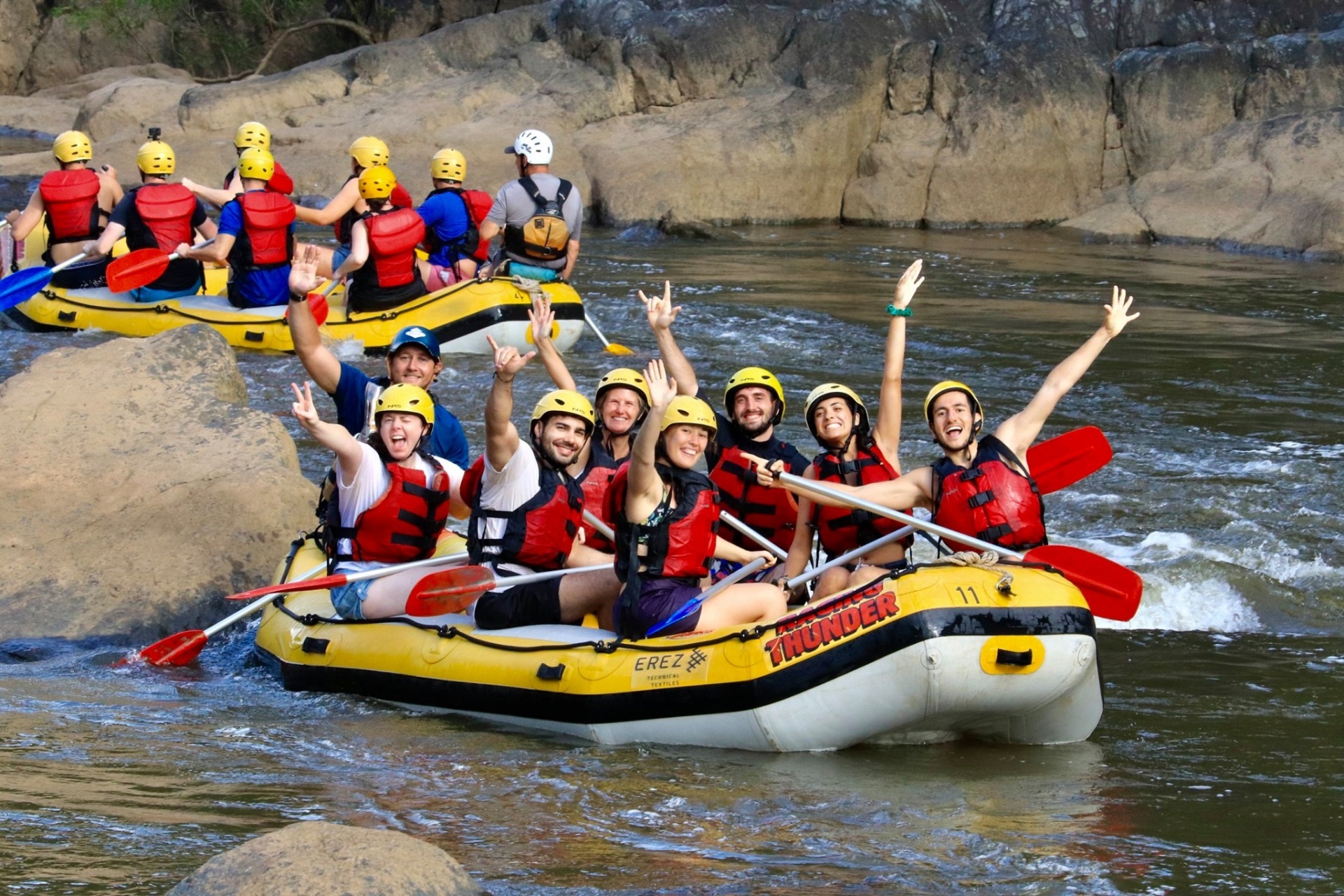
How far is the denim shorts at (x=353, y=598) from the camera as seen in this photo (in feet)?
20.3

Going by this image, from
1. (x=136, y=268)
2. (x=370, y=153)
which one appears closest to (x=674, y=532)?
(x=370, y=153)

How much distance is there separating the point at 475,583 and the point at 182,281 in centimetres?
710

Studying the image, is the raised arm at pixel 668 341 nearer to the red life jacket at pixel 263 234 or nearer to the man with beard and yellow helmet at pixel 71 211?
the red life jacket at pixel 263 234

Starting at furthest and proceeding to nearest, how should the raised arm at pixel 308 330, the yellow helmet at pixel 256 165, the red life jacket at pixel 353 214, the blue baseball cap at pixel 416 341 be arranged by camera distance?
the red life jacket at pixel 353 214 → the yellow helmet at pixel 256 165 → the blue baseball cap at pixel 416 341 → the raised arm at pixel 308 330

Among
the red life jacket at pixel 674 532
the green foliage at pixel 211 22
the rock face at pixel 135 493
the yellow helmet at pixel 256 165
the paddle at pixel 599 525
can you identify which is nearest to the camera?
the red life jacket at pixel 674 532

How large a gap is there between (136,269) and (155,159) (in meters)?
0.78

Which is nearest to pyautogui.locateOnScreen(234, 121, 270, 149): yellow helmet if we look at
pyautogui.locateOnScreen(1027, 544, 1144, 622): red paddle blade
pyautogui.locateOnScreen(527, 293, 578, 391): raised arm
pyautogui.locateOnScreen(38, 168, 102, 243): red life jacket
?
pyautogui.locateOnScreen(38, 168, 102, 243): red life jacket

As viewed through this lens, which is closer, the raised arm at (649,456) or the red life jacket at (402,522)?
the raised arm at (649,456)

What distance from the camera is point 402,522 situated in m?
6.13

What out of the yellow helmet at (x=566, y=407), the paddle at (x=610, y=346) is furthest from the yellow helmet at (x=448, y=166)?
the yellow helmet at (x=566, y=407)

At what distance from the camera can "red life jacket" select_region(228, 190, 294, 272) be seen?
441 inches

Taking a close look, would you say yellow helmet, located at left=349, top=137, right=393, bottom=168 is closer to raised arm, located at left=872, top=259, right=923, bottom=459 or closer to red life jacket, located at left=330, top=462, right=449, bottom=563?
red life jacket, located at left=330, top=462, right=449, bottom=563

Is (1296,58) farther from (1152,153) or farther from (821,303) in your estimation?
(821,303)

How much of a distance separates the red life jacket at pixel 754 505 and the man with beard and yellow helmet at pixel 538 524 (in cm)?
61
